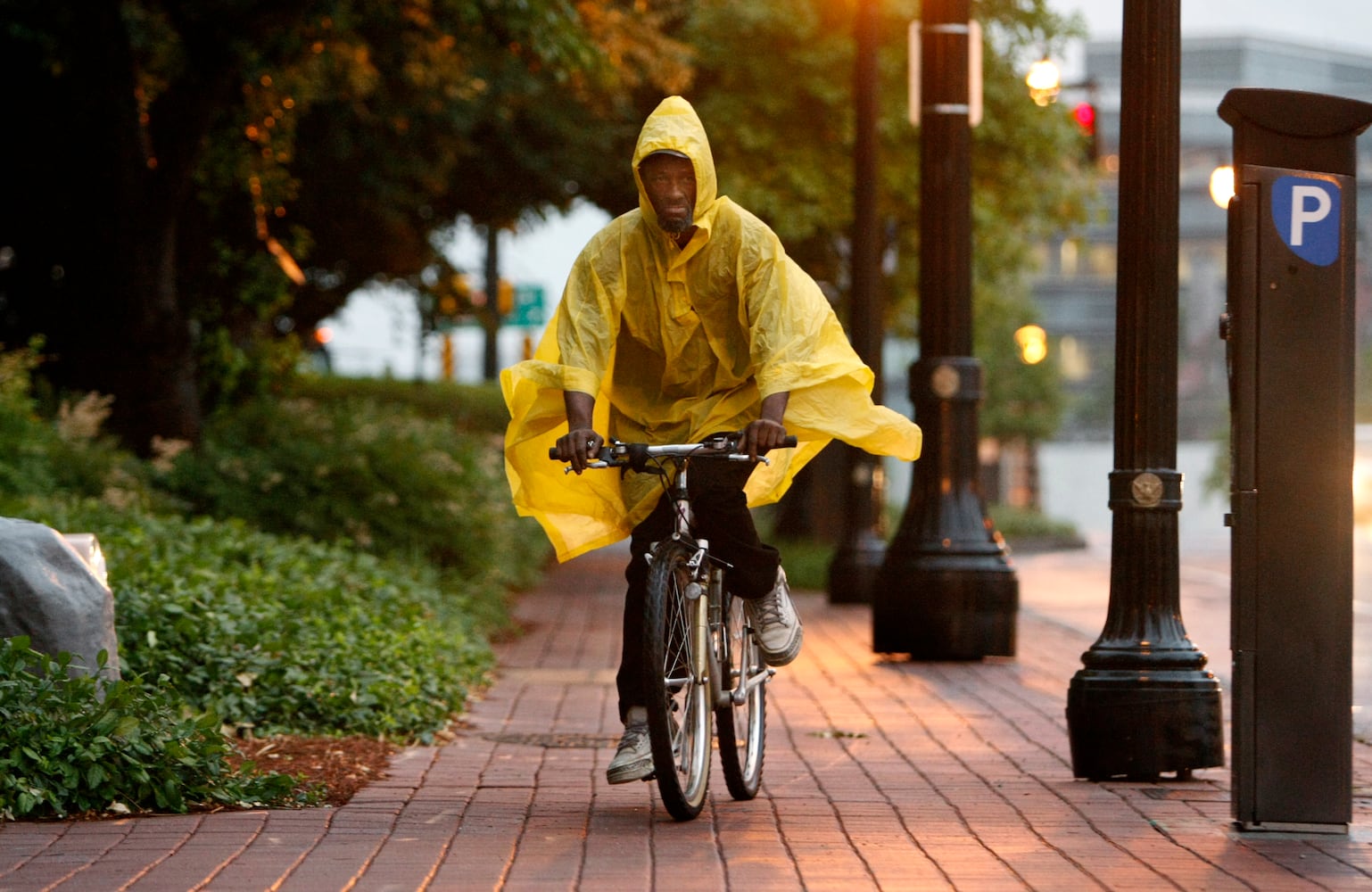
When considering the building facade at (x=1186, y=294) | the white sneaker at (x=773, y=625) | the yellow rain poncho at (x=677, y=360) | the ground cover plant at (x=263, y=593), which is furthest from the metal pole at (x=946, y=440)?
the building facade at (x=1186, y=294)

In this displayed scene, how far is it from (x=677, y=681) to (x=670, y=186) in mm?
1412

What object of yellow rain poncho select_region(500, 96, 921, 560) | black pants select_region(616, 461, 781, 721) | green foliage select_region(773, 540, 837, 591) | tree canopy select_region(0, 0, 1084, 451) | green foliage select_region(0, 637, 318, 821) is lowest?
green foliage select_region(773, 540, 837, 591)

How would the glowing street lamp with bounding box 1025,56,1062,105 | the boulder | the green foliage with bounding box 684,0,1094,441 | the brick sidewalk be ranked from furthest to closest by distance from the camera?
the green foliage with bounding box 684,0,1094,441 → the glowing street lamp with bounding box 1025,56,1062,105 → the boulder → the brick sidewalk

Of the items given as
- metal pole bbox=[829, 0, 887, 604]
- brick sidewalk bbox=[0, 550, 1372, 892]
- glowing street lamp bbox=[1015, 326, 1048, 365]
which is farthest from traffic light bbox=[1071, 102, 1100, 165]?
brick sidewalk bbox=[0, 550, 1372, 892]

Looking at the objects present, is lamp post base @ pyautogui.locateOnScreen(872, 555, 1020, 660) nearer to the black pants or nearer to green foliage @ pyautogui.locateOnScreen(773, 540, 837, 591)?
green foliage @ pyautogui.locateOnScreen(773, 540, 837, 591)

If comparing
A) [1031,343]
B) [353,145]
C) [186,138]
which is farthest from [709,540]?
[1031,343]

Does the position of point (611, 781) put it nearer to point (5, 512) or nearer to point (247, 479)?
point (5, 512)

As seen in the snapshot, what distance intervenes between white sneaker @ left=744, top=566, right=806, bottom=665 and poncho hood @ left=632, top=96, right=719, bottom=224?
1198 mm

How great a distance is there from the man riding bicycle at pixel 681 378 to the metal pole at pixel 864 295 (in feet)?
29.6

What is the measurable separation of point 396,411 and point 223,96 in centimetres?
389

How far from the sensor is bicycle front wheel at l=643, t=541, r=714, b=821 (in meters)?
5.18

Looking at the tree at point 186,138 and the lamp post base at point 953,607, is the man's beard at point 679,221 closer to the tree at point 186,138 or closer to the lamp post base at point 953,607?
the lamp post base at point 953,607

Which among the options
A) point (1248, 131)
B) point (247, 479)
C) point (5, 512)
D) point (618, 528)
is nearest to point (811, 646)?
point (247, 479)

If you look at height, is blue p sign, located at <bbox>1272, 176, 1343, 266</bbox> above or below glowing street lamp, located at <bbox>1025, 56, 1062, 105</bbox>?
below
